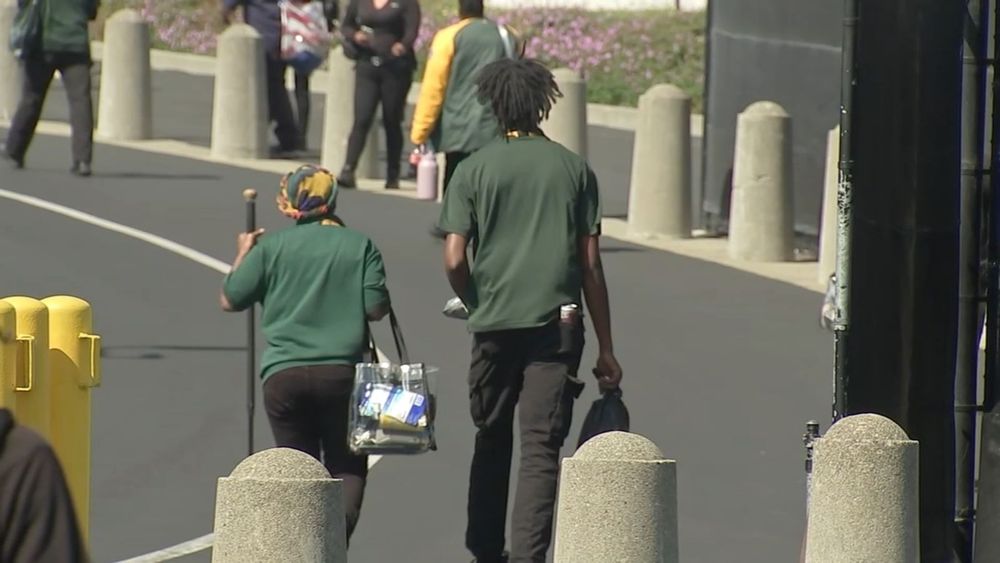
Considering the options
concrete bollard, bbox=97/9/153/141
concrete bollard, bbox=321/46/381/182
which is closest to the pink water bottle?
concrete bollard, bbox=321/46/381/182

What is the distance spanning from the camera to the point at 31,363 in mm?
7668

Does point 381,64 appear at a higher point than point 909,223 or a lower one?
higher

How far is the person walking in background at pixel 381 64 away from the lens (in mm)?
17859

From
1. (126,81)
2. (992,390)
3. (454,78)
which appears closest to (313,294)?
(992,390)

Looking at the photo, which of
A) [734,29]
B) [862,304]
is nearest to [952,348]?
[862,304]

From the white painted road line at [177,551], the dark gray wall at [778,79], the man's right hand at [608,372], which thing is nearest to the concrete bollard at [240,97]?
the dark gray wall at [778,79]

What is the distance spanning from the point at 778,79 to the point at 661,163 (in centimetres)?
107

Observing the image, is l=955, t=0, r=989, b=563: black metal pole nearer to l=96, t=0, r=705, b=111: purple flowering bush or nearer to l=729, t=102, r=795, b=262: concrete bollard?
l=729, t=102, r=795, b=262: concrete bollard

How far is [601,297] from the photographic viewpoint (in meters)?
8.50

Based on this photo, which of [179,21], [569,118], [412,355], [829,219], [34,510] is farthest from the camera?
[179,21]

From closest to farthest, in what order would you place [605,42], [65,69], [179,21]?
[65,69] → [605,42] → [179,21]

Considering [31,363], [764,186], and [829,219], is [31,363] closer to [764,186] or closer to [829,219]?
[829,219]

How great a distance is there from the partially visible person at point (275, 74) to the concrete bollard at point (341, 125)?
0.84m

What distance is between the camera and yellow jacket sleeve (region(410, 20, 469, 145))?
47.9 feet
